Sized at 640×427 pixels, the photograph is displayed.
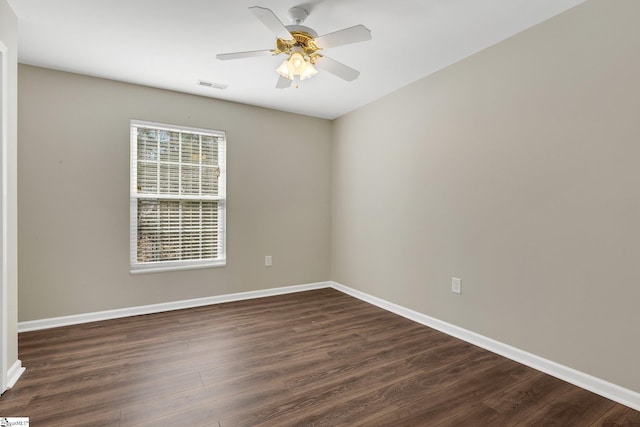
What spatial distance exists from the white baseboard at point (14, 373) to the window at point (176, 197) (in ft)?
4.28

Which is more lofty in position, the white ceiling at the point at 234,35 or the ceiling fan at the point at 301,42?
the white ceiling at the point at 234,35

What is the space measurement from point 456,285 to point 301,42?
95.0 inches

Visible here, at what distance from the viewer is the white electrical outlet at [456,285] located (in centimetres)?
283

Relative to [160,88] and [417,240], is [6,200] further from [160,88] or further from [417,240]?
[417,240]

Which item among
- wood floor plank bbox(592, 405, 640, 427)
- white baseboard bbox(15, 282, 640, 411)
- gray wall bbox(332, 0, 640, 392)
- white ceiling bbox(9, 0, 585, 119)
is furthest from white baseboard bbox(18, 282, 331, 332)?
wood floor plank bbox(592, 405, 640, 427)

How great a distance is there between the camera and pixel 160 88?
11.4 feet

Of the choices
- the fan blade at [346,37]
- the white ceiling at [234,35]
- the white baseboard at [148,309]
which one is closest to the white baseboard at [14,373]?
the white baseboard at [148,309]

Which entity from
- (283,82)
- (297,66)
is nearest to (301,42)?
(297,66)

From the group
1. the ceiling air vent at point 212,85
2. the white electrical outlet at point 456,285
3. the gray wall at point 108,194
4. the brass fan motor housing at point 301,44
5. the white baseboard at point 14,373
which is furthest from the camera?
the ceiling air vent at point 212,85

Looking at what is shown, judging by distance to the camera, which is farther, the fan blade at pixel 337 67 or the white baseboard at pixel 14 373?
the fan blade at pixel 337 67

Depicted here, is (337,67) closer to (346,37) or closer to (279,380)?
(346,37)

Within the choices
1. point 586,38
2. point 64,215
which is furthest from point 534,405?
point 64,215

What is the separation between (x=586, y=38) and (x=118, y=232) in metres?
4.29

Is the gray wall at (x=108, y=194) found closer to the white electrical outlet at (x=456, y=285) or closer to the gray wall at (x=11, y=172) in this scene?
the gray wall at (x=11, y=172)
